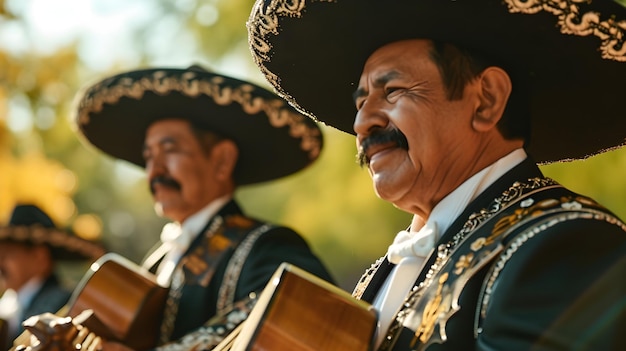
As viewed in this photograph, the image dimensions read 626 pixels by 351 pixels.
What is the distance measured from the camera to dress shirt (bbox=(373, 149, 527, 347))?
9.78 feet

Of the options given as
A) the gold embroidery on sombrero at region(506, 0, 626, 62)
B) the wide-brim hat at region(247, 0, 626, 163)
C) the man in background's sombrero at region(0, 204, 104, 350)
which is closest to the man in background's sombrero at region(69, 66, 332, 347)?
the wide-brim hat at region(247, 0, 626, 163)

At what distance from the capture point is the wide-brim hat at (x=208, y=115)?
523cm

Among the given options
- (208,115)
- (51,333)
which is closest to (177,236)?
(208,115)

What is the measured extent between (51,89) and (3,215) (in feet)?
9.10

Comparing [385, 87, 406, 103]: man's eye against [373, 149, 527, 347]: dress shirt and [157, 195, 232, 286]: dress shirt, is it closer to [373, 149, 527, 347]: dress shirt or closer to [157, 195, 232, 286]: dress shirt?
[373, 149, 527, 347]: dress shirt

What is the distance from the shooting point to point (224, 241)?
515cm

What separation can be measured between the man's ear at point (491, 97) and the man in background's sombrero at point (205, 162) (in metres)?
1.80

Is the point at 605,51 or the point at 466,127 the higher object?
the point at 605,51

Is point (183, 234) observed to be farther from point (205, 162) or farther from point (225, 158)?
point (225, 158)

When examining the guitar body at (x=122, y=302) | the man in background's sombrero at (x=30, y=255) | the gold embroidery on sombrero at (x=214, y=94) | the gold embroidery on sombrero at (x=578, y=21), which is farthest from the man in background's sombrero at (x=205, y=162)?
the man in background's sombrero at (x=30, y=255)

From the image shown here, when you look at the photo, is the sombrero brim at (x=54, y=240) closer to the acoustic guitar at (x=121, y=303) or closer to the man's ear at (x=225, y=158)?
the man's ear at (x=225, y=158)

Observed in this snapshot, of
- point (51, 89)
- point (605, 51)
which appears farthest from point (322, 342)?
point (51, 89)

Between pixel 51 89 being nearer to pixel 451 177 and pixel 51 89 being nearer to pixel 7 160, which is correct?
pixel 7 160

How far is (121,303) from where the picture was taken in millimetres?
4586
